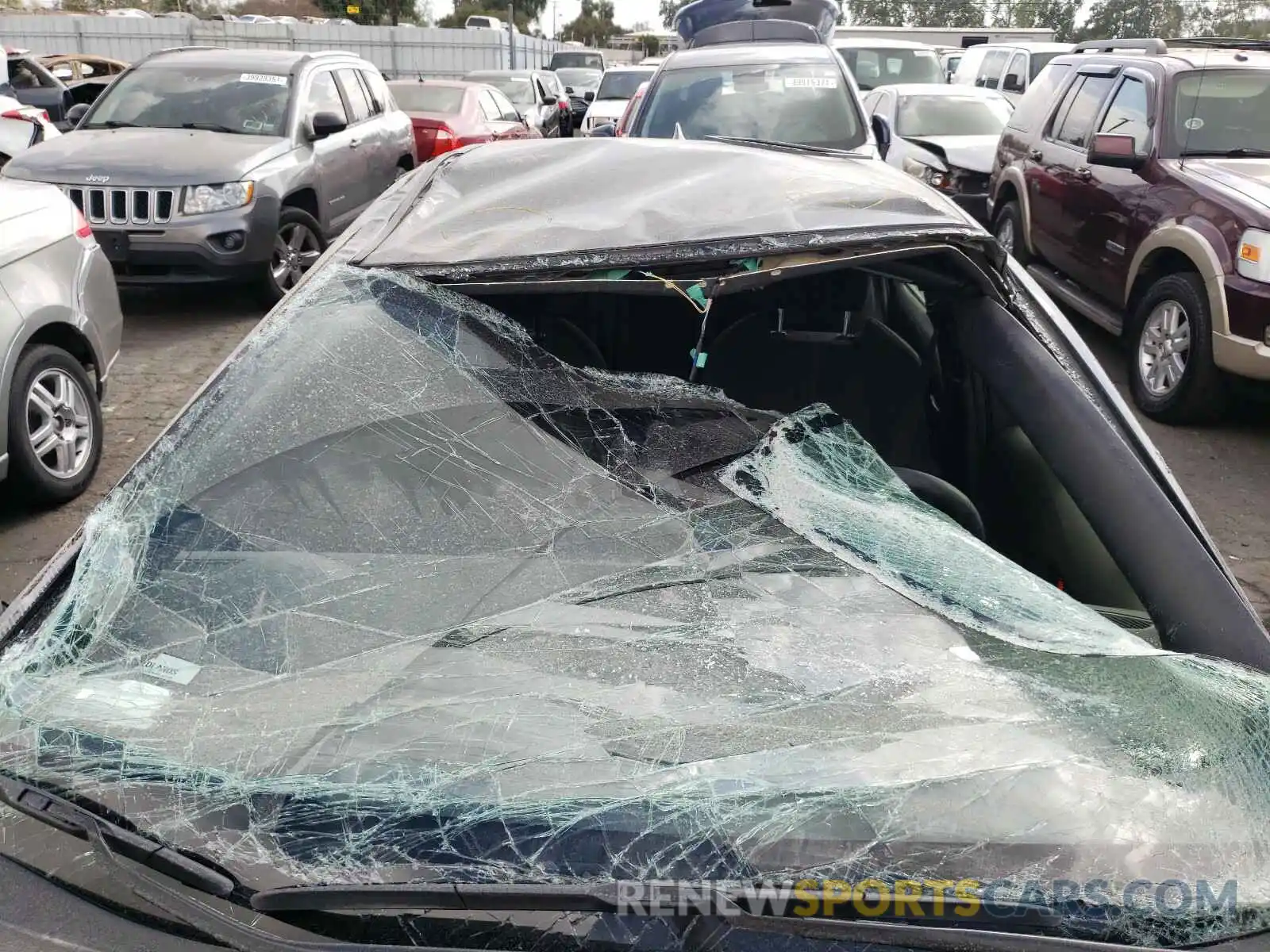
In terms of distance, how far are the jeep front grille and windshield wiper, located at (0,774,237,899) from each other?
5952mm

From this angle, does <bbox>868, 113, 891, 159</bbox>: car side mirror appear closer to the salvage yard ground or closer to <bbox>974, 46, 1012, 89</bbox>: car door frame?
the salvage yard ground

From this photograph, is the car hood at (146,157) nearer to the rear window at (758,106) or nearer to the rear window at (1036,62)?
the rear window at (758,106)

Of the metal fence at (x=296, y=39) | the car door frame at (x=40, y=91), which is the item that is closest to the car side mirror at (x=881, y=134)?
the car door frame at (x=40, y=91)

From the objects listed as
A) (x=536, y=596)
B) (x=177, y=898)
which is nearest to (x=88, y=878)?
(x=177, y=898)

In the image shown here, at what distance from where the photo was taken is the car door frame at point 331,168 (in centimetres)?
739


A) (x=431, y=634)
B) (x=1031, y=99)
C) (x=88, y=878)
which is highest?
(x=1031, y=99)

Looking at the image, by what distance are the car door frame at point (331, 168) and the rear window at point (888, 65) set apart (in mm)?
9328

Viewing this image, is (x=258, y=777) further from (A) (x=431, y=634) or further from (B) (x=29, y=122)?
(B) (x=29, y=122)

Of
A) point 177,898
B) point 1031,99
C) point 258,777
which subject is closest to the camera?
point 177,898

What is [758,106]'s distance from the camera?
6250mm

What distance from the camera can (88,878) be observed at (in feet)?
3.98

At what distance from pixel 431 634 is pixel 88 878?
1.80ft

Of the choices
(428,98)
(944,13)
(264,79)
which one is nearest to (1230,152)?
(264,79)

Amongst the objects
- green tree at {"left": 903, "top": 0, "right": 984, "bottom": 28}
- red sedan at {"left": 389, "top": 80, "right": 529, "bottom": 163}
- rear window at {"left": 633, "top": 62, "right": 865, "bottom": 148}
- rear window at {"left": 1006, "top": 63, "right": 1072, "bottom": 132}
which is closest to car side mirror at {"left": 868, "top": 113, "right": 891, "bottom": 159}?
rear window at {"left": 633, "top": 62, "right": 865, "bottom": 148}
